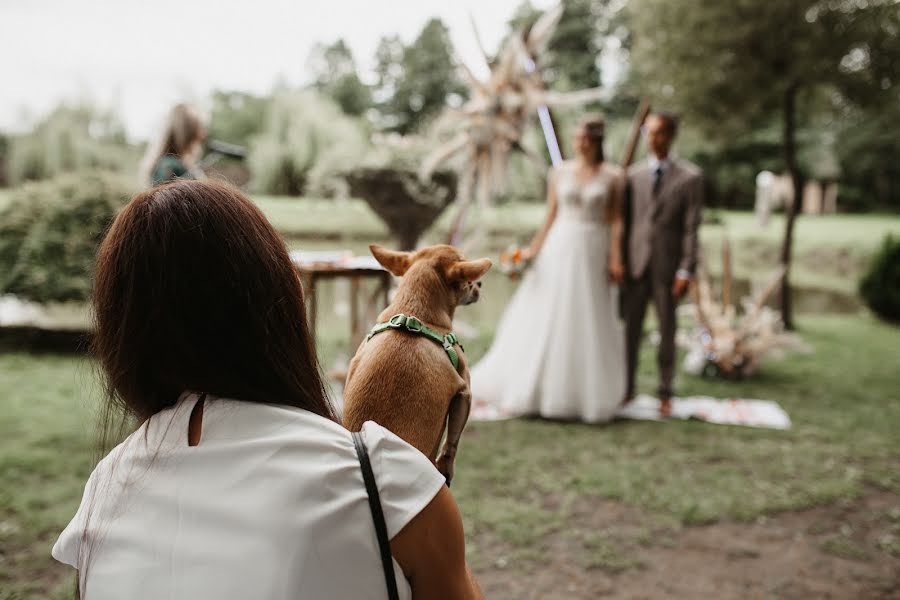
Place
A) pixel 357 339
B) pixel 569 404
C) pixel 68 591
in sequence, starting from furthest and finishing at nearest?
pixel 357 339 → pixel 569 404 → pixel 68 591

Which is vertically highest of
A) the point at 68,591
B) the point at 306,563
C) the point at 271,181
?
the point at 271,181

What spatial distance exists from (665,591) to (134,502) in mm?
2804

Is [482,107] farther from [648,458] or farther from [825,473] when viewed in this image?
[825,473]

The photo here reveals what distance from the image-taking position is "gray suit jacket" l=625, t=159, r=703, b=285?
19.0ft

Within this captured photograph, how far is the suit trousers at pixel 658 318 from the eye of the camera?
602 centimetres

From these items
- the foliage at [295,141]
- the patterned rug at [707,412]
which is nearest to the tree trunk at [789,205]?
the patterned rug at [707,412]

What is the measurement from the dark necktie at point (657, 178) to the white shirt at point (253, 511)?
5.26 m

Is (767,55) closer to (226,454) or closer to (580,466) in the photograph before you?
(580,466)

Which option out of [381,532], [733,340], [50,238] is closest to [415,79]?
[50,238]

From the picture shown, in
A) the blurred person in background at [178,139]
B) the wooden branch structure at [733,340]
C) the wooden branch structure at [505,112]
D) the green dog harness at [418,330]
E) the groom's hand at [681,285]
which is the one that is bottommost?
the wooden branch structure at [733,340]

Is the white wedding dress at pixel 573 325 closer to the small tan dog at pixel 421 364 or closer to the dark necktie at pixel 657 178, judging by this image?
the dark necktie at pixel 657 178

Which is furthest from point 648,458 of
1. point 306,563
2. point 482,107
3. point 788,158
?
point 788,158

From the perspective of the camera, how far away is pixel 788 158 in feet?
34.8

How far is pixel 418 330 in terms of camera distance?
5.30 ft
